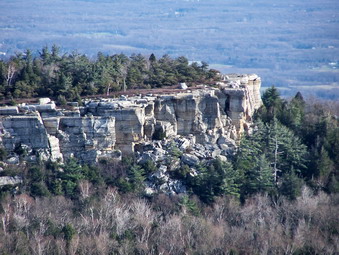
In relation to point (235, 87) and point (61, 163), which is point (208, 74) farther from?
point (61, 163)

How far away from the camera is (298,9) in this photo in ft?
533

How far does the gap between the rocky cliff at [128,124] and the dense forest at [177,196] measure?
876 millimetres

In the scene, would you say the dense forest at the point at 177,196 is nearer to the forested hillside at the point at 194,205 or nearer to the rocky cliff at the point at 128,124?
the forested hillside at the point at 194,205

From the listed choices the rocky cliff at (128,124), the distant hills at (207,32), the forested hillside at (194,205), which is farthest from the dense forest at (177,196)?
the distant hills at (207,32)

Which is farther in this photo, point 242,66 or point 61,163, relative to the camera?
point 242,66

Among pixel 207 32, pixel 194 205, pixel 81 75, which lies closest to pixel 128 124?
pixel 81 75

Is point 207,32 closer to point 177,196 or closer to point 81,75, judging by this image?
point 81,75

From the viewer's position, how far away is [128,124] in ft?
158

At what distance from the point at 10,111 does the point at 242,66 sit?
7544cm

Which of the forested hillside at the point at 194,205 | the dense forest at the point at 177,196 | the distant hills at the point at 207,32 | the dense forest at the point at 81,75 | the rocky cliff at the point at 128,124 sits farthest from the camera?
the distant hills at the point at 207,32

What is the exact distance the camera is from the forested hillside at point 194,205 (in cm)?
4253

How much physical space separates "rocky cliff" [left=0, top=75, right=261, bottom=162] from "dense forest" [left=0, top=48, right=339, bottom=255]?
88cm

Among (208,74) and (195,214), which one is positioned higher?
(208,74)

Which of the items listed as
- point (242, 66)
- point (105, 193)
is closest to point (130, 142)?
point (105, 193)
